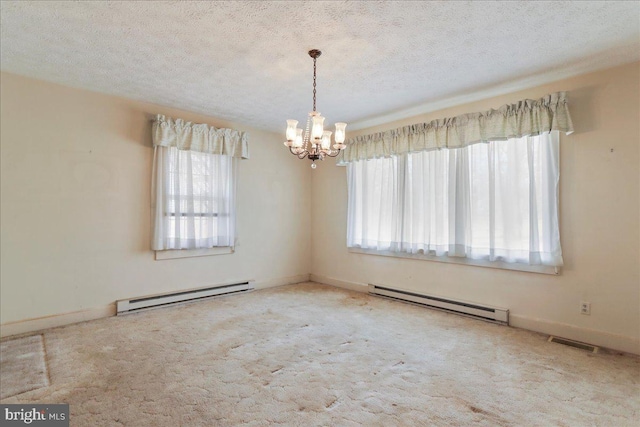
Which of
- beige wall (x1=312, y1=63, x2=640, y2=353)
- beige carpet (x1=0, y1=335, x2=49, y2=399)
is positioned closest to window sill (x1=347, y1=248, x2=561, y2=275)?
beige wall (x1=312, y1=63, x2=640, y2=353)

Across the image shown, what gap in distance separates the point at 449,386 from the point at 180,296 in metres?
3.41

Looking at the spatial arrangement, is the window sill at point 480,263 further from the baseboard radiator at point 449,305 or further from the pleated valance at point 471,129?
the pleated valance at point 471,129

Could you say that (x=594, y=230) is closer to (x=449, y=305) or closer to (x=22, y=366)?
(x=449, y=305)

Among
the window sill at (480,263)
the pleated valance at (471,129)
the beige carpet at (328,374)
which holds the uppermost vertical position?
the pleated valance at (471,129)

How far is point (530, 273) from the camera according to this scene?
333 centimetres

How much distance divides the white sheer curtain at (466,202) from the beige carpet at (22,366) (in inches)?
148

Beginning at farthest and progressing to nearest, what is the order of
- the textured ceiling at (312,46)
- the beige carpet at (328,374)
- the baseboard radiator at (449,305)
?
the baseboard radiator at (449,305), the textured ceiling at (312,46), the beige carpet at (328,374)

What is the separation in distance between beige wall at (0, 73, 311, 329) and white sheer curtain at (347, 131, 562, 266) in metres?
2.41

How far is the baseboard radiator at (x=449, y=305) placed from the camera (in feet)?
11.5

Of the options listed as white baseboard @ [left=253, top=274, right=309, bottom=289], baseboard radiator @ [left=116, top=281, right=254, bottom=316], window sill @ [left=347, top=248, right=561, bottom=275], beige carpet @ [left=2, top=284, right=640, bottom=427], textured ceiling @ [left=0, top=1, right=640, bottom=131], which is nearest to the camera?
beige carpet @ [left=2, top=284, right=640, bottom=427]

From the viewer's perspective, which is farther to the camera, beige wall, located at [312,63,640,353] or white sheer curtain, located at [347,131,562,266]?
white sheer curtain, located at [347,131,562,266]

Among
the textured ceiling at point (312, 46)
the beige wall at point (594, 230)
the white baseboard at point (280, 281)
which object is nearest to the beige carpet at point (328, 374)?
the beige wall at point (594, 230)

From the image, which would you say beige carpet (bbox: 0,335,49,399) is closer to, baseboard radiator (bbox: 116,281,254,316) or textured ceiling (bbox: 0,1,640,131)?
baseboard radiator (bbox: 116,281,254,316)

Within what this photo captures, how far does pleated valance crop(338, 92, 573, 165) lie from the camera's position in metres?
3.07
